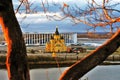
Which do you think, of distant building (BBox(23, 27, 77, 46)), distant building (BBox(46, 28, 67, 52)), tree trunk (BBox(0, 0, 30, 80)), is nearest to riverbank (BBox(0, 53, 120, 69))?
distant building (BBox(46, 28, 67, 52))

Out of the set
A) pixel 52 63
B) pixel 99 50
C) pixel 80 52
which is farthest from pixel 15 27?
pixel 80 52

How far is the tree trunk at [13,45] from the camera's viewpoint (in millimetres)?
1932

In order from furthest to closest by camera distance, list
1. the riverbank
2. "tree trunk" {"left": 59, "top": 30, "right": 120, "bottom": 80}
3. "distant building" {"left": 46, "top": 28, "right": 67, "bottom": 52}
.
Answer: the riverbank, "distant building" {"left": 46, "top": 28, "right": 67, "bottom": 52}, "tree trunk" {"left": 59, "top": 30, "right": 120, "bottom": 80}

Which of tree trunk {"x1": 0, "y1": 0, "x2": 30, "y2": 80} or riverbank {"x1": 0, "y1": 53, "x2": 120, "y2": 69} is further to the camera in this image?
riverbank {"x1": 0, "y1": 53, "x2": 120, "y2": 69}

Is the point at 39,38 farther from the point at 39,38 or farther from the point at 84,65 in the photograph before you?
the point at 84,65

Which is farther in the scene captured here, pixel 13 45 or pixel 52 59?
pixel 52 59

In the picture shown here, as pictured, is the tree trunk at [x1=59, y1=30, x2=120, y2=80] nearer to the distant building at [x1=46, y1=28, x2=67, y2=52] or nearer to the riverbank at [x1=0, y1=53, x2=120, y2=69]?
the distant building at [x1=46, y1=28, x2=67, y2=52]

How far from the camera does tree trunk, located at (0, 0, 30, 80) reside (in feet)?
6.34

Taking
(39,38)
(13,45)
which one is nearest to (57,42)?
(39,38)

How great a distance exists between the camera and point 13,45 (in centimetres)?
195

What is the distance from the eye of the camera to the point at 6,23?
1.95m

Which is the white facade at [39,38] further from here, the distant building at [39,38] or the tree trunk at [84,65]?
the tree trunk at [84,65]

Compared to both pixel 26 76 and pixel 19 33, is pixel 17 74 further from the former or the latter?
pixel 19 33

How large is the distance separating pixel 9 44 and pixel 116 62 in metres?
32.5
